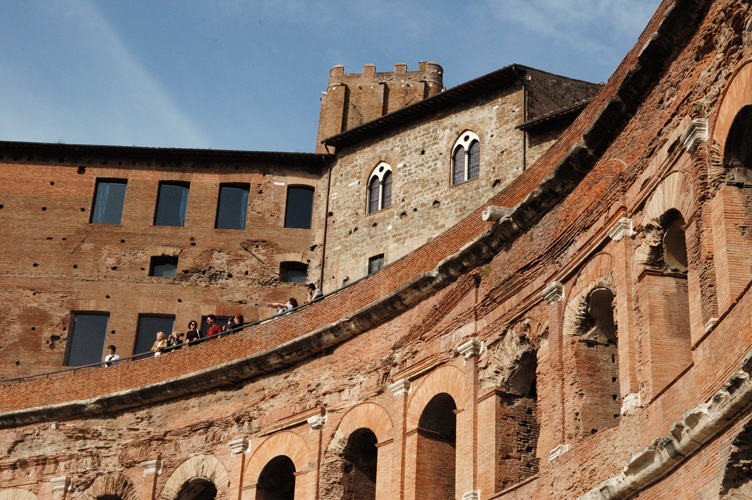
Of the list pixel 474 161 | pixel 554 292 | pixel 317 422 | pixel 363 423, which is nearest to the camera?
pixel 554 292

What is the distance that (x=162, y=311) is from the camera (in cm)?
3142

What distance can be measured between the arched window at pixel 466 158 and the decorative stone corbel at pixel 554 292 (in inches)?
507

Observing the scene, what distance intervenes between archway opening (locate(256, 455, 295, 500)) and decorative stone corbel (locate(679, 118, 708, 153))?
10842 millimetres

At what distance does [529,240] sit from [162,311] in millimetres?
16369

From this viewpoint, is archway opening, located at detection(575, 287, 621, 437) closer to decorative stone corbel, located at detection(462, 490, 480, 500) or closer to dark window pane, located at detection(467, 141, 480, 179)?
decorative stone corbel, located at detection(462, 490, 480, 500)

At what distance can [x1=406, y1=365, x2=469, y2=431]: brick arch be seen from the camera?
17.6 m

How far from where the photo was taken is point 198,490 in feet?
75.7

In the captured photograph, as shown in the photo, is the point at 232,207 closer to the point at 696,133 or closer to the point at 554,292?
the point at 554,292

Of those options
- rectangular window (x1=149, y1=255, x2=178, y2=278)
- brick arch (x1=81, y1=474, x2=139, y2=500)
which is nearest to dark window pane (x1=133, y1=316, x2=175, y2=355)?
rectangular window (x1=149, y1=255, x2=178, y2=278)

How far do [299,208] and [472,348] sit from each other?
15775 millimetres

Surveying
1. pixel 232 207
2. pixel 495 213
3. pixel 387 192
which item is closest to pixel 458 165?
pixel 387 192

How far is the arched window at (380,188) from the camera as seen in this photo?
30.9 meters

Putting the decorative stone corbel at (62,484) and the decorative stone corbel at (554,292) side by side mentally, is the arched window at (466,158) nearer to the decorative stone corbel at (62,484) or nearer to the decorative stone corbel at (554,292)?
the decorative stone corbel at (62,484)

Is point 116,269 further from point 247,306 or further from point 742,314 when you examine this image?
point 742,314
